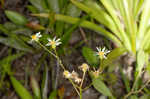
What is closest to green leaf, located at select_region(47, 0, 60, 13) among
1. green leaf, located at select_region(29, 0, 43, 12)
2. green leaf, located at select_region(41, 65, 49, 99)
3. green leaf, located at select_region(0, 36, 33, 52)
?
→ green leaf, located at select_region(29, 0, 43, 12)

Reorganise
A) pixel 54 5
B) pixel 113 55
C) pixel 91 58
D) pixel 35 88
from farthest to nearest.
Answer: pixel 54 5
pixel 35 88
pixel 113 55
pixel 91 58

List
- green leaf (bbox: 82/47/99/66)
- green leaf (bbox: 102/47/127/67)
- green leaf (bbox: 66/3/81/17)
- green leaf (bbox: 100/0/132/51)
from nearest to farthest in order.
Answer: green leaf (bbox: 82/47/99/66) → green leaf (bbox: 102/47/127/67) → green leaf (bbox: 100/0/132/51) → green leaf (bbox: 66/3/81/17)

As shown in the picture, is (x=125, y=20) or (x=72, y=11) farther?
(x=72, y=11)

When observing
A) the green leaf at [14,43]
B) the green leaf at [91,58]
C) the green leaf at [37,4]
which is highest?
the green leaf at [37,4]

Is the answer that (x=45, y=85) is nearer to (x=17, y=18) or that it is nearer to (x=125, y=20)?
(x=17, y=18)

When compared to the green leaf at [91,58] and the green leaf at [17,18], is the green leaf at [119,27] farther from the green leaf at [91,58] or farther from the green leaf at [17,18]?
the green leaf at [17,18]

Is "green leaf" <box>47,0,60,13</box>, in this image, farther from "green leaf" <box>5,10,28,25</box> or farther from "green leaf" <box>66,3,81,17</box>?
"green leaf" <box>5,10,28,25</box>

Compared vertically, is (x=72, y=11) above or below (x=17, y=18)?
below

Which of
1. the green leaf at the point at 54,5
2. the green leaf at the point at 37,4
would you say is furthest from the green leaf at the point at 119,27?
the green leaf at the point at 37,4

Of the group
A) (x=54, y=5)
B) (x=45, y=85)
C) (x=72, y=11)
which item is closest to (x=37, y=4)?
(x=54, y=5)

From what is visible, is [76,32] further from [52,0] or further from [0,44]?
[0,44]

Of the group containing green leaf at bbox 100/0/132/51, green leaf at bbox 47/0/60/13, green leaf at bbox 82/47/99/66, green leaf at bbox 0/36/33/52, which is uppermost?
green leaf at bbox 47/0/60/13
